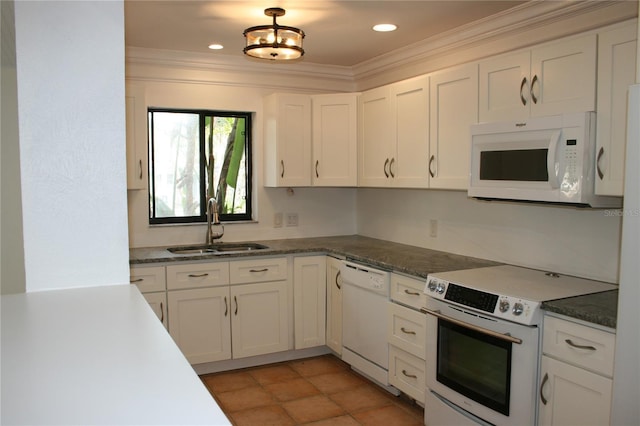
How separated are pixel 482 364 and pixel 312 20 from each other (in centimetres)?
219

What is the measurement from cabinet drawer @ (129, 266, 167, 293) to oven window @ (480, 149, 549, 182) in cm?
221

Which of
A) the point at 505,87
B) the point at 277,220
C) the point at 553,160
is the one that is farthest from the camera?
the point at 277,220

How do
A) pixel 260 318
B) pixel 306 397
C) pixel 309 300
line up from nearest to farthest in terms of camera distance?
1. pixel 306 397
2. pixel 260 318
3. pixel 309 300

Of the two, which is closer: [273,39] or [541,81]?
[541,81]

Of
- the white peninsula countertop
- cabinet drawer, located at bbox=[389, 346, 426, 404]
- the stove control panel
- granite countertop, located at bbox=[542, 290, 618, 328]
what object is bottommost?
cabinet drawer, located at bbox=[389, 346, 426, 404]

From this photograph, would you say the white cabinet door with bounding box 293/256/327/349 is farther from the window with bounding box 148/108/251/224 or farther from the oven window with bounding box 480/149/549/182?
the oven window with bounding box 480/149/549/182

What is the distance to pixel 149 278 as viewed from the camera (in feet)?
11.9

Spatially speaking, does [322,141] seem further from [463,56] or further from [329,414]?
[329,414]

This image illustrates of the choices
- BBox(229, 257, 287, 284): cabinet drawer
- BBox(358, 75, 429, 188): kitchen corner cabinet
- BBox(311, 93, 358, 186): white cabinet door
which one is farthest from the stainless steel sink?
BBox(358, 75, 429, 188): kitchen corner cabinet

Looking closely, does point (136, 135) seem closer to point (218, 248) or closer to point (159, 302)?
point (218, 248)

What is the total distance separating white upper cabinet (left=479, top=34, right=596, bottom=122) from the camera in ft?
8.11

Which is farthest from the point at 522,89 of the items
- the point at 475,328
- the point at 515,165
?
the point at 475,328

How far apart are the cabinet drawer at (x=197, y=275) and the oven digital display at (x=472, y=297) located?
1.73 m

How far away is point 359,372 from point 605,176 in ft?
7.34
